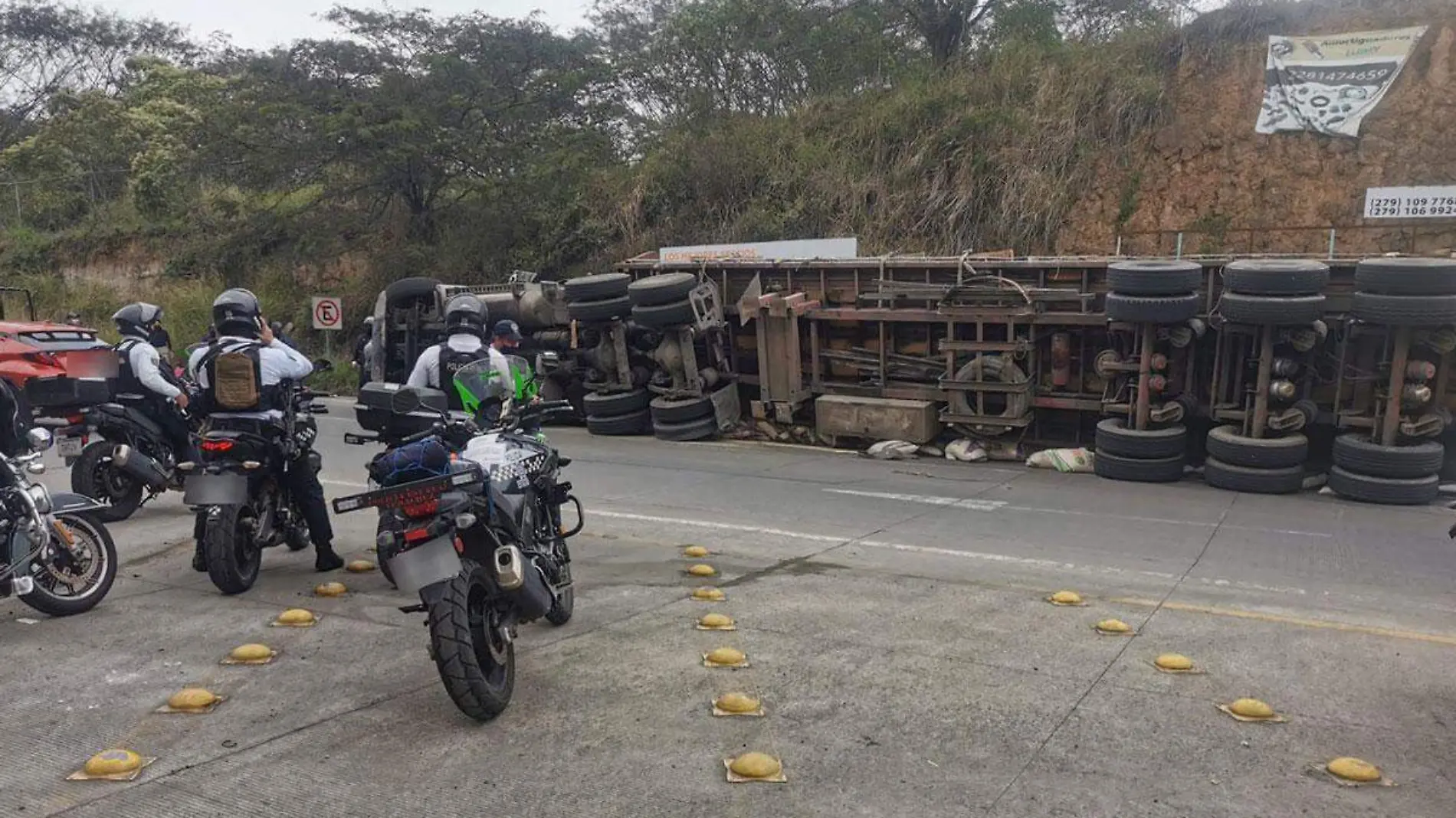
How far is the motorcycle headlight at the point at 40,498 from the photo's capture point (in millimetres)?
5625

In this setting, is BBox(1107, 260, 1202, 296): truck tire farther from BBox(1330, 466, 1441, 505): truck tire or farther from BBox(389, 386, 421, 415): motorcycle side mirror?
BBox(389, 386, 421, 415): motorcycle side mirror

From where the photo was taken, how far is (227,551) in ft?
20.0

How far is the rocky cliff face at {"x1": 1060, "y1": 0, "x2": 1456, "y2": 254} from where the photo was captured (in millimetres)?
17312

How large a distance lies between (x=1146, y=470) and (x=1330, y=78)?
458 inches

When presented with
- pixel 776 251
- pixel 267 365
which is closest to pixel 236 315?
pixel 267 365

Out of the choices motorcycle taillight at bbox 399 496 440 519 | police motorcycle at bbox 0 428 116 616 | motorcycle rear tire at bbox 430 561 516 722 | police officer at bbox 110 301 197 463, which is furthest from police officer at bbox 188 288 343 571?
motorcycle rear tire at bbox 430 561 516 722

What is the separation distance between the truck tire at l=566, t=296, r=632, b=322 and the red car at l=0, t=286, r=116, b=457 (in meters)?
5.92

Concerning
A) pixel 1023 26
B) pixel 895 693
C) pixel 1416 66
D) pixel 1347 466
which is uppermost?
pixel 1023 26

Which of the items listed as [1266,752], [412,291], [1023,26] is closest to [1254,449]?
[1266,752]

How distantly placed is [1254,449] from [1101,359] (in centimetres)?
181

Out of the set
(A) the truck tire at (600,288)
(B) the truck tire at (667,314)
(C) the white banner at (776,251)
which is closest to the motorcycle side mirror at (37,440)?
(B) the truck tire at (667,314)

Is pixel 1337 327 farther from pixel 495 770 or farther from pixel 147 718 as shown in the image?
pixel 147 718

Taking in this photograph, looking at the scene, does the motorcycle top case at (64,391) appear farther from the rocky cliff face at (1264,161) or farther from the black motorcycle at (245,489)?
the rocky cliff face at (1264,161)

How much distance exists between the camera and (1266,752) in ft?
12.6
